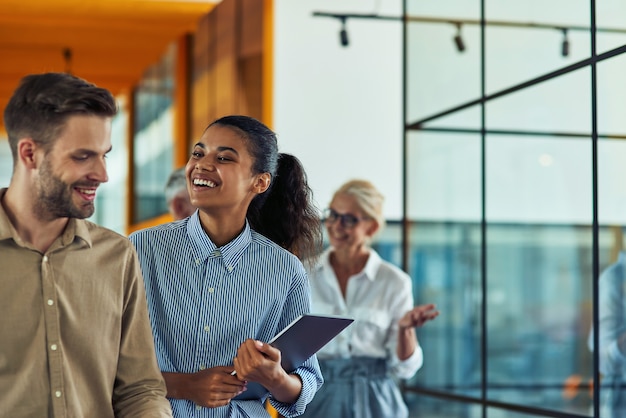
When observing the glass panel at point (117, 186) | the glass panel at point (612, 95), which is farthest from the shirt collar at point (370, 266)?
the glass panel at point (117, 186)

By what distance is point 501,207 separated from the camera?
6379mm

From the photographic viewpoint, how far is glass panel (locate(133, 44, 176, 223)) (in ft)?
39.5

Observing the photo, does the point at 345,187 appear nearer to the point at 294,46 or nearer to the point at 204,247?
the point at 204,247

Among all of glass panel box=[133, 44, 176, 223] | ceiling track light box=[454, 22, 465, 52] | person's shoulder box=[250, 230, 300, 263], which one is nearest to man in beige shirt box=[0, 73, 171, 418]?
person's shoulder box=[250, 230, 300, 263]

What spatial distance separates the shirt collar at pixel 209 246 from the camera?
2.88m

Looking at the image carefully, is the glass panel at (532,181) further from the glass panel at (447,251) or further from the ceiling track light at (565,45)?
the ceiling track light at (565,45)

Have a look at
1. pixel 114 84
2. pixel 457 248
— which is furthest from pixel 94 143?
pixel 114 84

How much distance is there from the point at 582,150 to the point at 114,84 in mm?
10275

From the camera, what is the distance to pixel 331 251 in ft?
17.0

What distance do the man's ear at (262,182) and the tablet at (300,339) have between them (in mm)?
497

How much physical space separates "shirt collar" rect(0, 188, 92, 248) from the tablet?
1.91ft

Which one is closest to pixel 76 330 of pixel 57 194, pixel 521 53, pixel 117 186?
pixel 57 194

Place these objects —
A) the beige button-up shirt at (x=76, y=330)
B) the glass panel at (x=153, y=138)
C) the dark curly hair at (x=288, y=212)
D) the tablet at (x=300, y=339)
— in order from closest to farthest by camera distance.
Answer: the beige button-up shirt at (x=76, y=330) → the tablet at (x=300, y=339) → the dark curly hair at (x=288, y=212) → the glass panel at (x=153, y=138)

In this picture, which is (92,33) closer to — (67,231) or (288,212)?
(288,212)
